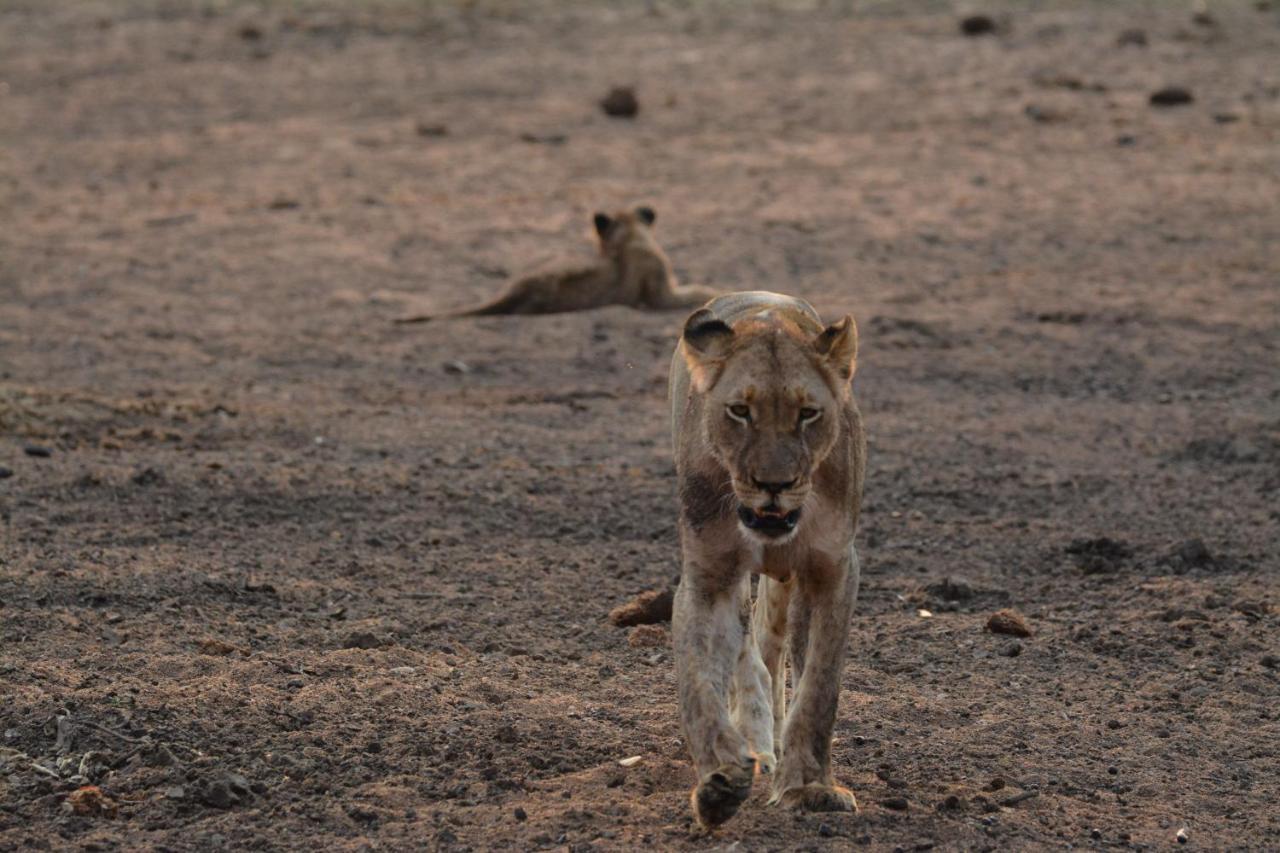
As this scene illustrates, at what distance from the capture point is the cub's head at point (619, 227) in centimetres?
1410

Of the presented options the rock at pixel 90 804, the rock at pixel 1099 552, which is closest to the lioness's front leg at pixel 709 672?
the rock at pixel 90 804

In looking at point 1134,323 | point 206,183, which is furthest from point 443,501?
point 206,183

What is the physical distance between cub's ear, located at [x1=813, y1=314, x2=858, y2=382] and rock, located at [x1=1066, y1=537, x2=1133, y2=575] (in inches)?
130

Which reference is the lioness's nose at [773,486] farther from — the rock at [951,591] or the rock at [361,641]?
the rock at [951,591]

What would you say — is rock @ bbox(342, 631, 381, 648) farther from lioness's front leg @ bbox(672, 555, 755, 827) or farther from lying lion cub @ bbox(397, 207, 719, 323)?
lying lion cub @ bbox(397, 207, 719, 323)

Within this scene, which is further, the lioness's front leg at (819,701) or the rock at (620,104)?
the rock at (620,104)

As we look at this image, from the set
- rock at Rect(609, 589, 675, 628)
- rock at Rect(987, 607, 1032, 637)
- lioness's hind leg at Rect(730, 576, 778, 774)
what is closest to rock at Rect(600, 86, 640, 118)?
rock at Rect(609, 589, 675, 628)

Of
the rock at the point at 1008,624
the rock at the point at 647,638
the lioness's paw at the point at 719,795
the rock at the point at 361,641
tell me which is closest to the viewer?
the lioness's paw at the point at 719,795

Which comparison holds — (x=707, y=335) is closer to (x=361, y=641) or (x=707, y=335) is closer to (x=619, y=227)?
(x=361, y=641)

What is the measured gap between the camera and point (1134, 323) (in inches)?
517

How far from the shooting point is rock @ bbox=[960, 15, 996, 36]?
22734mm

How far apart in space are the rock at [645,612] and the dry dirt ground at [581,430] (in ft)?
0.19

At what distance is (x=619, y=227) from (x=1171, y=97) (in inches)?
279

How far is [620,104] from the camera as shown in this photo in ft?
64.3
